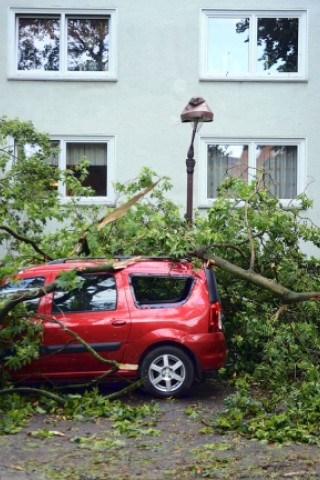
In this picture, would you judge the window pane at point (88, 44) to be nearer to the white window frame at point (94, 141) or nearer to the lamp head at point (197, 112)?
the white window frame at point (94, 141)

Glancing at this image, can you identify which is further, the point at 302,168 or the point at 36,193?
Answer: the point at 302,168

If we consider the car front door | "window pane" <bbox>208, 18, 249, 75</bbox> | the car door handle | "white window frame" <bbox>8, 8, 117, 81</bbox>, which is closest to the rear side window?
the car front door

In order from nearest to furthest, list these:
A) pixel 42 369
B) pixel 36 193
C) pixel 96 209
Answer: pixel 42 369 < pixel 96 209 < pixel 36 193

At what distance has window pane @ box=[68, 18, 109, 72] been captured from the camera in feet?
51.6

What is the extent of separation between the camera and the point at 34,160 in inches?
502

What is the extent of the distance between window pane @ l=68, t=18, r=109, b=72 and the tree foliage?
5828 mm

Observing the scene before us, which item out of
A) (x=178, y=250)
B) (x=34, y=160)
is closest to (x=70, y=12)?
(x=34, y=160)

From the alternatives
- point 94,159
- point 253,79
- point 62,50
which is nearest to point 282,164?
point 253,79

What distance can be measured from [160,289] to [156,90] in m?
7.51

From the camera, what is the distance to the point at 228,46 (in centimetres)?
1589

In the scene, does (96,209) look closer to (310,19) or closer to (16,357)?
(16,357)

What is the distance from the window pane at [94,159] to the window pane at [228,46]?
2818 millimetres

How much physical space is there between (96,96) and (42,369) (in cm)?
824

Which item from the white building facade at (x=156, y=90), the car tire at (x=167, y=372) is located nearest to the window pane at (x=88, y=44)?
the white building facade at (x=156, y=90)
